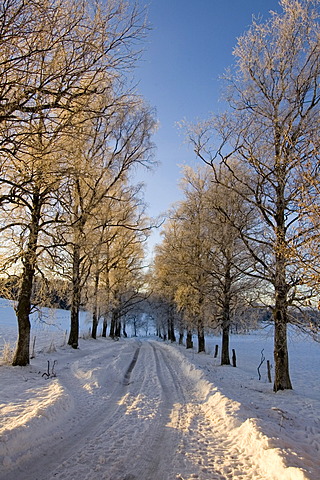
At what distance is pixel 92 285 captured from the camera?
89.8 feet

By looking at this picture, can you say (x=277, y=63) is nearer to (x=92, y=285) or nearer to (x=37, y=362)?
(x=37, y=362)

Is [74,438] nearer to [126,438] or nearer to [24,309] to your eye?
[126,438]

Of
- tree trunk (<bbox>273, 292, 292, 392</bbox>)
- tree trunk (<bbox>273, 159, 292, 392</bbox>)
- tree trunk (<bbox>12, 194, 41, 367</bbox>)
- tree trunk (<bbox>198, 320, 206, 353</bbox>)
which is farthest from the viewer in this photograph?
tree trunk (<bbox>198, 320, 206, 353</bbox>)

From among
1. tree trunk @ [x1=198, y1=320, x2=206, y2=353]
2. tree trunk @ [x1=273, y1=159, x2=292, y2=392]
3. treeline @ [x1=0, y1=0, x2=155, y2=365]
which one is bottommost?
tree trunk @ [x1=198, y1=320, x2=206, y2=353]

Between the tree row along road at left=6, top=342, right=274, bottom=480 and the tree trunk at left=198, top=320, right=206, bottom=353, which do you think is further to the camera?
the tree trunk at left=198, top=320, right=206, bottom=353

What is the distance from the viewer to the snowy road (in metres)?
3.80

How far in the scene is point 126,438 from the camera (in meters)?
4.86

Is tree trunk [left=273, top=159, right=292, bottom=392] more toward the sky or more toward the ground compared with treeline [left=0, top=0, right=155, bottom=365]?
more toward the ground

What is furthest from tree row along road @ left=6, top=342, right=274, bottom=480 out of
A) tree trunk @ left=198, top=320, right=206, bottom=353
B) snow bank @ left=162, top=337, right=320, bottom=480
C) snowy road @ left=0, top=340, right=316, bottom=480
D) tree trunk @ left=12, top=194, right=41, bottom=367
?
tree trunk @ left=198, top=320, right=206, bottom=353

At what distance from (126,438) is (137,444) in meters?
0.31

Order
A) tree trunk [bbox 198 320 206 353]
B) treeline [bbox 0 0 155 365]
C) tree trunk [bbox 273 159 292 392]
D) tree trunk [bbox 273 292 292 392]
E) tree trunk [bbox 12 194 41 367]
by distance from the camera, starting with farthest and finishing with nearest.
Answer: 1. tree trunk [bbox 198 320 206 353]
2. tree trunk [bbox 12 194 41 367]
3. tree trunk [bbox 273 292 292 392]
4. tree trunk [bbox 273 159 292 392]
5. treeline [bbox 0 0 155 365]

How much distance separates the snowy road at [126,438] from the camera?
3.80 metres

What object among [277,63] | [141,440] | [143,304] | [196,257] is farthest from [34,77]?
[143,304]

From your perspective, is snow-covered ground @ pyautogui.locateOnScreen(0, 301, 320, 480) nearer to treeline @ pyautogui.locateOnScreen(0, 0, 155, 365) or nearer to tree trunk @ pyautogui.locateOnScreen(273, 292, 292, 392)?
tree trunk @ pyautogui.locateOnScreen(273, 292, 292, 392)
